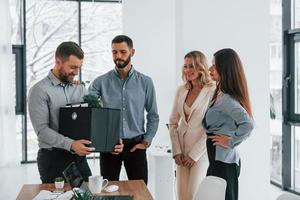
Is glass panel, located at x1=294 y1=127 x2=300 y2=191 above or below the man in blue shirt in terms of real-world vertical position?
below

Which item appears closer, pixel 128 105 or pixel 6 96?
pixel 128 105

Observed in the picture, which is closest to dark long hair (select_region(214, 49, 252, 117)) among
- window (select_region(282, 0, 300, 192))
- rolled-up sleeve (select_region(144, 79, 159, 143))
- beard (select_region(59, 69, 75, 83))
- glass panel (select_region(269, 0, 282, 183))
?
rolled-up sleeve (select_region(144, 79, 159, 143))

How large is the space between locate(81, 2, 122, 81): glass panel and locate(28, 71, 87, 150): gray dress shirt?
4196 mm

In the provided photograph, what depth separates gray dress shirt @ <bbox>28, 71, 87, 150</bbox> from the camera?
2.29 m

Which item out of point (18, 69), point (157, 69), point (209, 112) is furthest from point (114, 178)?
point (18, 69)

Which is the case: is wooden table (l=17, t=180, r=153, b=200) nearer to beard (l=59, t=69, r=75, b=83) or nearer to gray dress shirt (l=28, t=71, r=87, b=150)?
gray dress shirt (l=28, t=71, r=87, b=150)

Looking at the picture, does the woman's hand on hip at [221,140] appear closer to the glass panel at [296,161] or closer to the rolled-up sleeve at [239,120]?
the rolled-up sleeve at [239,120]

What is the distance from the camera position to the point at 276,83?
490cm

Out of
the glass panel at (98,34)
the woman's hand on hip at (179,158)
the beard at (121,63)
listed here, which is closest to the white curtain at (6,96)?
the glass panel at (98,34)

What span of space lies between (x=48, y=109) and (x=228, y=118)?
118 centimetres

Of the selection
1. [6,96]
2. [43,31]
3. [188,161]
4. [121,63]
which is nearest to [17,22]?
[43,31]

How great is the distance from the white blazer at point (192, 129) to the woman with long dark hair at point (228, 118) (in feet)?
0.83

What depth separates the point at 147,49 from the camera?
201 inches

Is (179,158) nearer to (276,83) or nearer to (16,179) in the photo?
(276,83)
